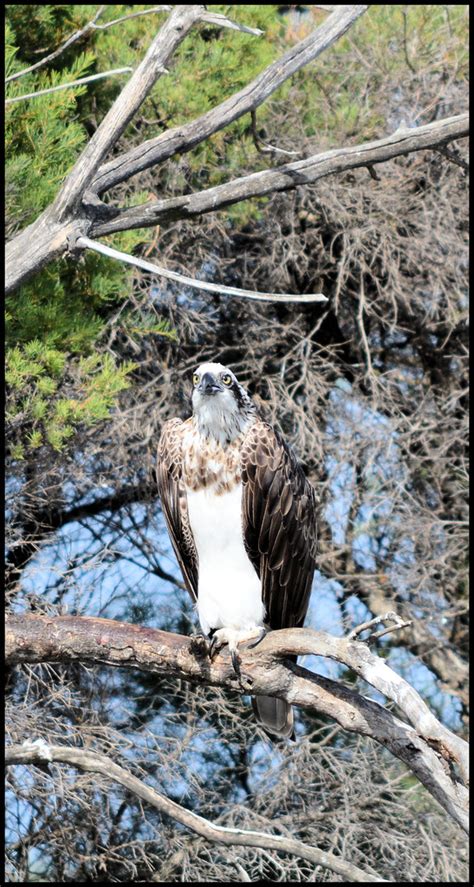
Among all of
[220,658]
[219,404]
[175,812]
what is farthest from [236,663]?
[219,404]

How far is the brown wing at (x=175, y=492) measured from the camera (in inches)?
150

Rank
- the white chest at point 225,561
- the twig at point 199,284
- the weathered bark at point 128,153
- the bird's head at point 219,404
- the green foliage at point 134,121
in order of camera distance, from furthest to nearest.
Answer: the green foliage at point 134,121 → the white chest at point 225,561 → the bird's head at point 219,404 → the weathered bark at point 128,153 → the twig at point 199,284

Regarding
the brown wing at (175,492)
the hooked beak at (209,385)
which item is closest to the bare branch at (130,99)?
the hooked beak at (209,385)

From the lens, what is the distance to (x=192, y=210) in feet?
11.9

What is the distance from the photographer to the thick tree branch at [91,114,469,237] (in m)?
3.60

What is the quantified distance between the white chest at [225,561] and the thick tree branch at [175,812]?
661mm

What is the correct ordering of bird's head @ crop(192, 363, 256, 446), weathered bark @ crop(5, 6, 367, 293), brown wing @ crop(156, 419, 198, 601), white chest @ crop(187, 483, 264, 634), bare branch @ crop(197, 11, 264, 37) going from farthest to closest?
brown wing @ crop(156, 419, 198, 601) < white chest @ crop(187, 483, 264, 634) < bird's head @ crop(192, 363, 256, 446) < weathered bark @ crop(5, 6, 367, 293) < bare branch @ crop(197, 11, 264, 37)

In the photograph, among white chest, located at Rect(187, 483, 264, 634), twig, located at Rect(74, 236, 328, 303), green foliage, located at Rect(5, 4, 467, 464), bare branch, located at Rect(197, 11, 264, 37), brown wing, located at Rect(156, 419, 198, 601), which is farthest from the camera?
green foliage, located at Rect(5, 4, 467, 464)

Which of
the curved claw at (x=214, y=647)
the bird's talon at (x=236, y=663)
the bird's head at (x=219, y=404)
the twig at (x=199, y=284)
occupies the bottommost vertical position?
the bird's talon at (x=236, y=663)

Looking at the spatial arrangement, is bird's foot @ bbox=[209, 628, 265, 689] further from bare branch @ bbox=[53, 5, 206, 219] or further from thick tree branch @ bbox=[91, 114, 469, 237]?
bare branch @ bbox=[53, 5, 206, 219]

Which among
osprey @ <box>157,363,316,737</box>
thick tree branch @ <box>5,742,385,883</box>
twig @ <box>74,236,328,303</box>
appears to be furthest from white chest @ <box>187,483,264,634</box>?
twig @ <box>74,236,328,303</box>

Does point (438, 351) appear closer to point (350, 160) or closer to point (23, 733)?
point (350, 160)

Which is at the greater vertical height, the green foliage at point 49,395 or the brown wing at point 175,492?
the green foliage at point 49,395

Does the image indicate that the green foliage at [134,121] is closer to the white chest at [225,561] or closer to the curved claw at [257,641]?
the white chest at [225,561]
